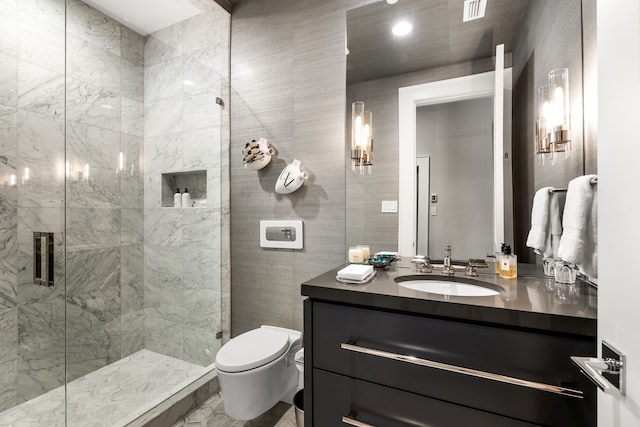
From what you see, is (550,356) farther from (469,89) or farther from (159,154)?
(159,154)

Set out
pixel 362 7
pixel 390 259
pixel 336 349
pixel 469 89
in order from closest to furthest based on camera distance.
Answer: pixel 336 349 → pixel 469 89 → pixel 390 259 → pixel 362 7

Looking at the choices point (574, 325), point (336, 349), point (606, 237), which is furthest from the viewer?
point (336, 349)

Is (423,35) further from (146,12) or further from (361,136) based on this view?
(146,12)

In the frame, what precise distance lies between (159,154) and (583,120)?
2.53 m

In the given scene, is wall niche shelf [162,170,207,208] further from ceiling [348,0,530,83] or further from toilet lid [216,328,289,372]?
ceiling [348,0,530,83]

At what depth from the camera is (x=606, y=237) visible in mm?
525

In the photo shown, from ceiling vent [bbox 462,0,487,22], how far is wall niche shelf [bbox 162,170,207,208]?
6.06ft

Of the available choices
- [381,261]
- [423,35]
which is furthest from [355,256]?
[423,35]

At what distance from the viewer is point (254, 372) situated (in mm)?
1388

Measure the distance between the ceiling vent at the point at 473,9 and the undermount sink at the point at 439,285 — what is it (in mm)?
1212

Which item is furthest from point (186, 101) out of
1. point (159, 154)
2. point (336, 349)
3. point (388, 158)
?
point (336, 349)

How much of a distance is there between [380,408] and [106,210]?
2206mm

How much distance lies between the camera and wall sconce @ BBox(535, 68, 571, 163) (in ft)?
3.68

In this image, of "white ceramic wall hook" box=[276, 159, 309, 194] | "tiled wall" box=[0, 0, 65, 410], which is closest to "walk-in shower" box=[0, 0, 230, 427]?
"tiled wall" box=[0, 0, 65, 410]
